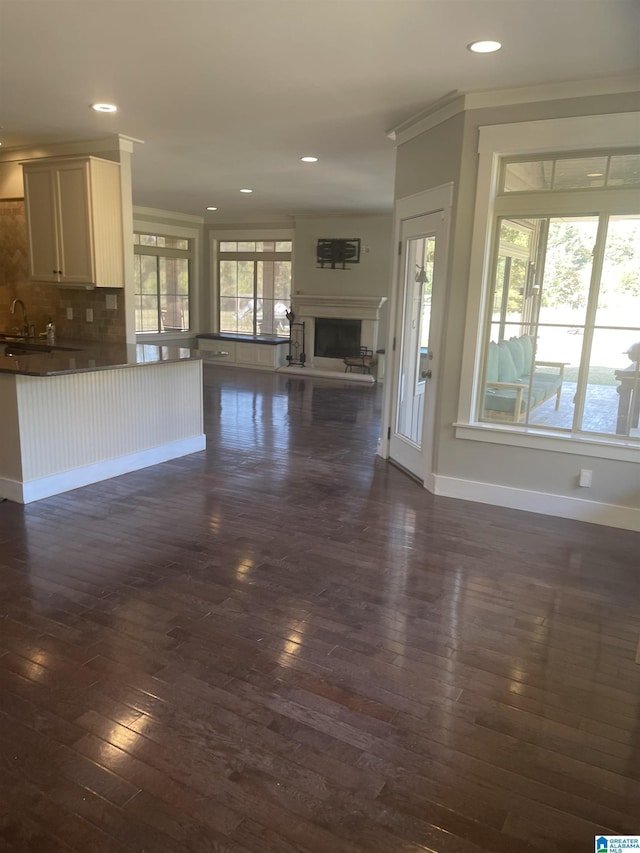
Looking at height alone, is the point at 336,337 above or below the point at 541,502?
above

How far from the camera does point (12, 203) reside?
579cm

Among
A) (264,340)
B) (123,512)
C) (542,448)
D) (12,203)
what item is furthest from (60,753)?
Result: (264,340)

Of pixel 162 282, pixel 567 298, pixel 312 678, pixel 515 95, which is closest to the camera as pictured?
pixel 312 678

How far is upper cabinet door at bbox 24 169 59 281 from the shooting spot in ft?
17.0

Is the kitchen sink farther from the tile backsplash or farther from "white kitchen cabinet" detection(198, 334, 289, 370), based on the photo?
"white kitchen cabinet" detection(198, 334, 289, 370)

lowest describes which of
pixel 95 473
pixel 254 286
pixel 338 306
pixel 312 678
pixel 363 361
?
pixel 312 678

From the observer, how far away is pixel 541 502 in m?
4.03

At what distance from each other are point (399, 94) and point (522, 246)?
126 cm

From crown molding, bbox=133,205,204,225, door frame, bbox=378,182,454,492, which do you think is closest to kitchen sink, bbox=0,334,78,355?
door frame, bbox=378,182,454,492

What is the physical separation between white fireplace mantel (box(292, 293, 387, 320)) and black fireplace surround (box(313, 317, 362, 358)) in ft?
0.56

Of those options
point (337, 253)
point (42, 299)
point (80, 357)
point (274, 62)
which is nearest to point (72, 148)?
point (42, 299)

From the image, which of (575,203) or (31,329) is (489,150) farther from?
(31,329)

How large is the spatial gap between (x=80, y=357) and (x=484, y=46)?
10.6 ft

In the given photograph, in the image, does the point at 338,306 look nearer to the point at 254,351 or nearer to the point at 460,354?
the point at 254,351
